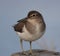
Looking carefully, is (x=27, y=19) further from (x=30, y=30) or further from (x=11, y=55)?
(x=11, y=55)

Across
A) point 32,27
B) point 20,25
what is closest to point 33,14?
point 32,27

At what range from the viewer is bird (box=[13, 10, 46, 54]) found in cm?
759

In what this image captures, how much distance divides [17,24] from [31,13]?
0.49m

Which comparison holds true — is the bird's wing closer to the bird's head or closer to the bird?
the bird

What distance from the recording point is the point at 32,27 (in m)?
7.64

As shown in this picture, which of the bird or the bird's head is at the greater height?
the bird's head

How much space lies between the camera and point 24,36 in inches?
301

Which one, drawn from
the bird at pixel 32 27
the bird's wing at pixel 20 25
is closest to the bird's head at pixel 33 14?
the bird at pixel 32 27

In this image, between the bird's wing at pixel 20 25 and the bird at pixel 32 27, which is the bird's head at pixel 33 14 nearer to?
the bird at pixel 32 27

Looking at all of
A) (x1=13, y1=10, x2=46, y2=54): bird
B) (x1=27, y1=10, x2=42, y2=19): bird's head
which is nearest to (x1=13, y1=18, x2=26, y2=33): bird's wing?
(x1=13, y1=10, x2=46, y2=54): bird

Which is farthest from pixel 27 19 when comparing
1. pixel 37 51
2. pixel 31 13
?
pixel 37 51

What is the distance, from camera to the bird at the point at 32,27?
759cm

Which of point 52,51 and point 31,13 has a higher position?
point 31,13

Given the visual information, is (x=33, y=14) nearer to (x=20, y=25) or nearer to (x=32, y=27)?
(x=32, y=27)
